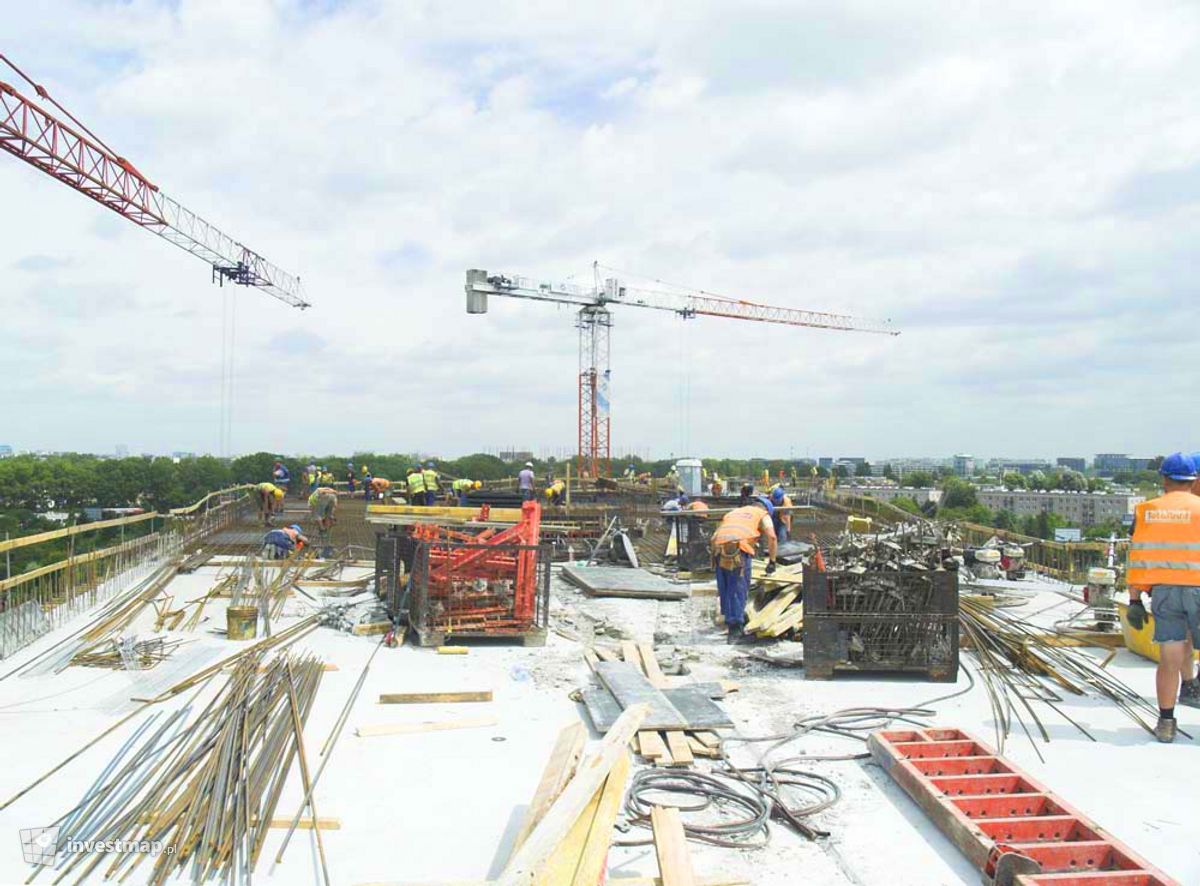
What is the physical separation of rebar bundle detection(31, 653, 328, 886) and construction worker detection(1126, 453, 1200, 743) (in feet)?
18.0

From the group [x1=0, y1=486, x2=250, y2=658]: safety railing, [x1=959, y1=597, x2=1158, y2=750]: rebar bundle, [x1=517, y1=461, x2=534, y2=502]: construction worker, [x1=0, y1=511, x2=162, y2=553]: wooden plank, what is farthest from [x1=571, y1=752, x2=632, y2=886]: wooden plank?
[x1=517, y1=461, x2=534, y2=502]: construction worker

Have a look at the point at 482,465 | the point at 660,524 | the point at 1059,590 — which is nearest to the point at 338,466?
the point at 482,465

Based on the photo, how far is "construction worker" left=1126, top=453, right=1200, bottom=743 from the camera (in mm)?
5660

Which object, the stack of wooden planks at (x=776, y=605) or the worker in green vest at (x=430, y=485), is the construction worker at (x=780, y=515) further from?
the worker in green vest at (x=430, y=485)

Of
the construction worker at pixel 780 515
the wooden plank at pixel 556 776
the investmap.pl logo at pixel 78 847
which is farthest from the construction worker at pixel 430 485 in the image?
the investmap.pl logo at pixel 78 847

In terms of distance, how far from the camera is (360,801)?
4602 millimetres

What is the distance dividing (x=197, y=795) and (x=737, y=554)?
18.6 ft

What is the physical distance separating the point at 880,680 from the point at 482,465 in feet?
316

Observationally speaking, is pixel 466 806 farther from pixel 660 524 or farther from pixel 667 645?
pixel 660 524

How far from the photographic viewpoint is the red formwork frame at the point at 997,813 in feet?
11.8

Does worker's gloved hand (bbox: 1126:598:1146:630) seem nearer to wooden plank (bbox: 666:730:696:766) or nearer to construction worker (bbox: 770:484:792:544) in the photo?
wooden plank (bbox: 666:730:696:766)

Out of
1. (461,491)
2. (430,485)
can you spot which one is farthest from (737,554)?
(461,491)

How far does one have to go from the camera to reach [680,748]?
5176 mm

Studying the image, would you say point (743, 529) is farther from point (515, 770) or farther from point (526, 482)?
point (526, 482)
